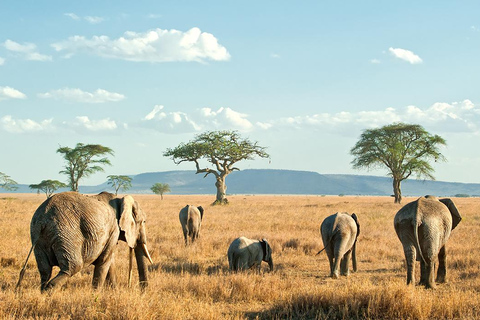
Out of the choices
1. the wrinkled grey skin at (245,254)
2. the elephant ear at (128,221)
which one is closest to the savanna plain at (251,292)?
the wrinkled grey skin at (245,254)

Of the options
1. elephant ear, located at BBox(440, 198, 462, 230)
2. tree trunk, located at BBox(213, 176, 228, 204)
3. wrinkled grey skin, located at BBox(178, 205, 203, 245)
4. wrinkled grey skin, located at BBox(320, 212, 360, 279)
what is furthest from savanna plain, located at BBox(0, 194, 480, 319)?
tree trunk, located at BBox(213, 176, 228, 204)

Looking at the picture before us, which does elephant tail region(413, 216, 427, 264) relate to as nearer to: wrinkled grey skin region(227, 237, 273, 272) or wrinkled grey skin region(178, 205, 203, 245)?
wrinkled grey skin region(227, 237, 273, 272)

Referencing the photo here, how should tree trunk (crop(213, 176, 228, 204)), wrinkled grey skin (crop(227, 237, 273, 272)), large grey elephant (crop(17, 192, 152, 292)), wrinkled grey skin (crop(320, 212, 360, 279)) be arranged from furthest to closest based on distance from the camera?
tree trunk (crop(213, 176, 228, 204)), wrinkled grey skin (crop(227, 237, 273, 272)), wrinkled grey skin (crop(320, 212, 360, 279)), large grey elephant (crop(17, 192, 152, 292))

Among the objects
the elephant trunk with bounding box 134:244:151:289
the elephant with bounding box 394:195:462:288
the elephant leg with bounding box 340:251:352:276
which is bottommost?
the elephant leg with bounding box 340:251:352:276

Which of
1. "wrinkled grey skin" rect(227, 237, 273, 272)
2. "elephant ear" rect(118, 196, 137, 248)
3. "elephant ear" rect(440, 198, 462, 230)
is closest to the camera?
"elephant ear" rect(118, 196, 137, 248)

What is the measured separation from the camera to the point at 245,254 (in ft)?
34.1

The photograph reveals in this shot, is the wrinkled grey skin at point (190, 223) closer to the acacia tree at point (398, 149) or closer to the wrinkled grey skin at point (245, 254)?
the wrinkled grey skin at point (245, 254)

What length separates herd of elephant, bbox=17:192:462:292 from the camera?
6582 mm

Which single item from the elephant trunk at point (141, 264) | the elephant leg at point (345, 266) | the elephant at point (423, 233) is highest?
the elephant at point (423, 233)

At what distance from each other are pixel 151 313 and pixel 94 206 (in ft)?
6.37

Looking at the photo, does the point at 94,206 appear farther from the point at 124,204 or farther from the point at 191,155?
the point at 191,155

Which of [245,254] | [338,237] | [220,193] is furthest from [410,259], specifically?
[220,193]

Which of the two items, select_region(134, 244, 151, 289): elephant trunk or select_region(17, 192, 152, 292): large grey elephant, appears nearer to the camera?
select_region(17, 192, 152, 292): large grey elephant

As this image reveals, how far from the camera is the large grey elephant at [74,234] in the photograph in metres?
6.55
